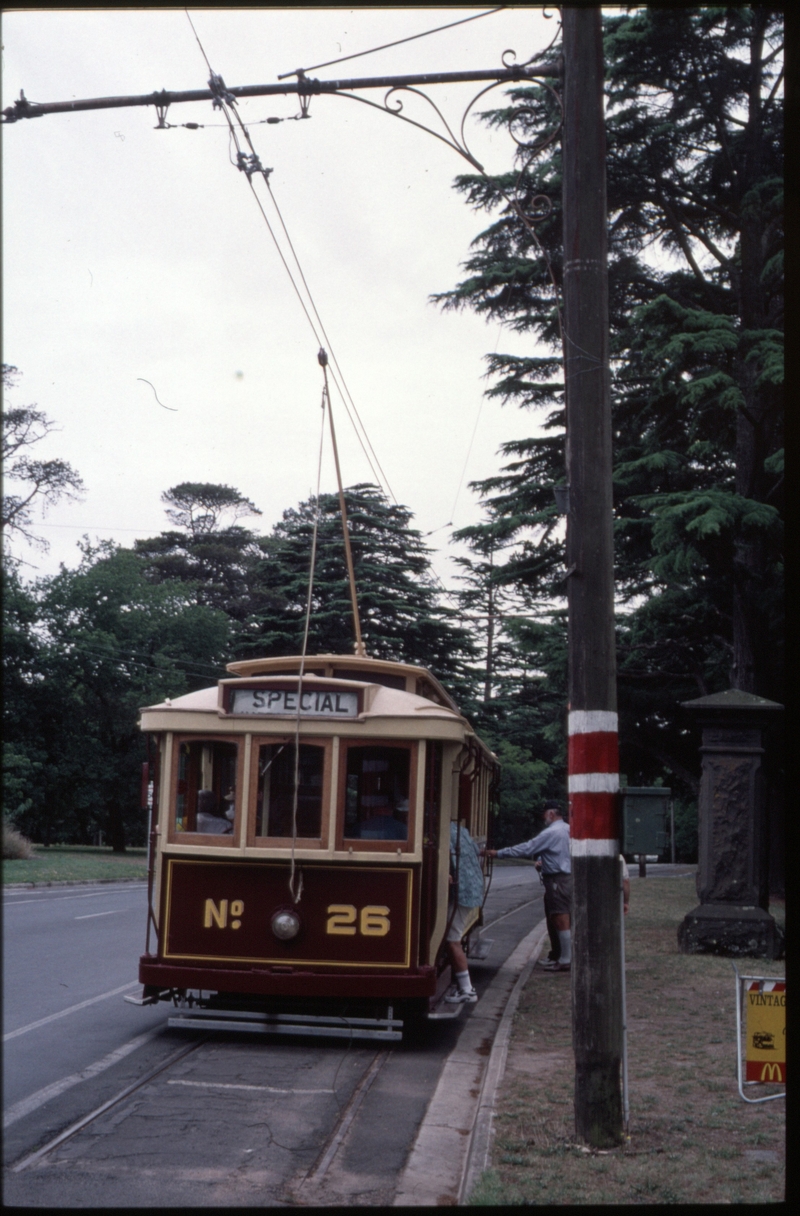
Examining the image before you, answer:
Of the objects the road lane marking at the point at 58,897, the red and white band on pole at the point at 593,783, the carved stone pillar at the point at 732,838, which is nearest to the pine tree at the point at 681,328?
the carved stone pillar at the point at 732,838

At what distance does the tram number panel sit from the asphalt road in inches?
26.9

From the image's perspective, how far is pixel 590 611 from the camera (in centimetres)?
692

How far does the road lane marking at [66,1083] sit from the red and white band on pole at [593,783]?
338 centimetres

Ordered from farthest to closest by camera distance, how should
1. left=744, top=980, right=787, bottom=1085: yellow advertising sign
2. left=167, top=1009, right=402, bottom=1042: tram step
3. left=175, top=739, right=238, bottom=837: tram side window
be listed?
left=175, top=739, right=238, bottom=837: tram side window, left=167, top=1009, right=402, bottom=1042: tram step, left=744, top=980, right=787, bottom=1085: yellow advertising sign

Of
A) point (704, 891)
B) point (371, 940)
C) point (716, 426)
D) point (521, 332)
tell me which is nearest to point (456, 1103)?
point (371, 940)

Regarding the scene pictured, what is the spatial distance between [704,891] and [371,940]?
6.58 meters

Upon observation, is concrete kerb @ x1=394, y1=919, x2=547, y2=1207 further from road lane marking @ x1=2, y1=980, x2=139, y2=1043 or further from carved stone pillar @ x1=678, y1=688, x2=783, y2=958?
carved stone pillar @ x1=678, y1=688, x2=783, y2=958

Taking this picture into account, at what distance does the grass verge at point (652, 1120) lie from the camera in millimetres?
5648

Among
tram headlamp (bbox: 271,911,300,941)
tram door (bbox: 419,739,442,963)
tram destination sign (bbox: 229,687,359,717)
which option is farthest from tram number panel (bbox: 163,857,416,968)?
tram destination sign (bbox: 229,687,359,717)

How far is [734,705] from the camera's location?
14.8 metres

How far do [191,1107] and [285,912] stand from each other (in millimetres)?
2083

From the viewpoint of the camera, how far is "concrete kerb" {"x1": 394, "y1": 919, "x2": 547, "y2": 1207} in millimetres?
5832

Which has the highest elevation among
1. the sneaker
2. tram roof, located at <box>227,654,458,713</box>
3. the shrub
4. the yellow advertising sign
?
tram roof, located at <box>227,654,458,713</box>

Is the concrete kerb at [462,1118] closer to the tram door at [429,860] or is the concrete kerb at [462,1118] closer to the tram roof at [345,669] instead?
the tram door at [429,860]
